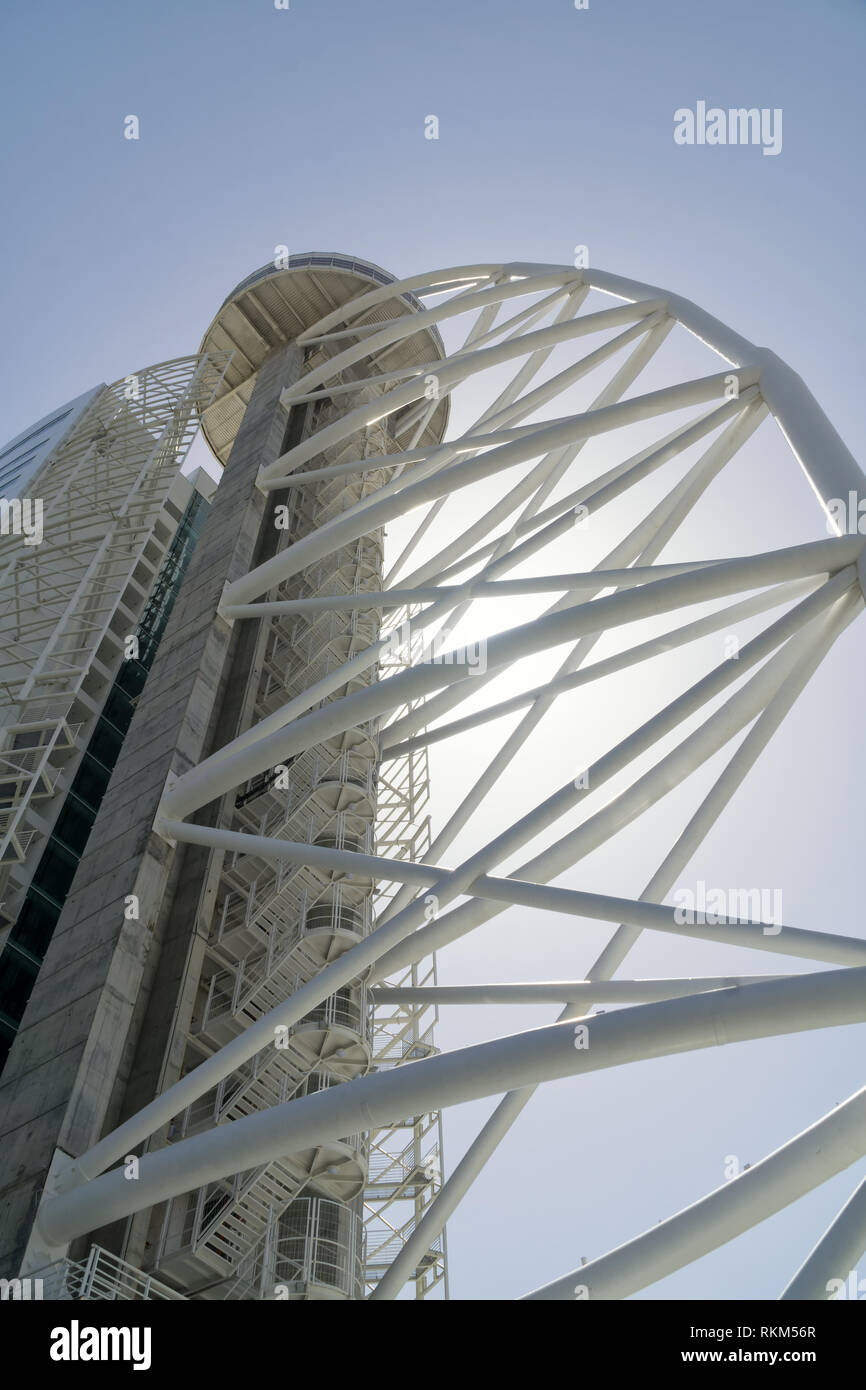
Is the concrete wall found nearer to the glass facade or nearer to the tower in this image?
the tower

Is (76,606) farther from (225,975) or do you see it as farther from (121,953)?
(121,953)

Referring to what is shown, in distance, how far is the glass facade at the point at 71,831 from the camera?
70.6 ft

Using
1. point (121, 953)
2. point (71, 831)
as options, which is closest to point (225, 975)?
point (121, 953)

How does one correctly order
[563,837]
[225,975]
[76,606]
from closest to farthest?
[563,837]
[225,975]
[76,606]

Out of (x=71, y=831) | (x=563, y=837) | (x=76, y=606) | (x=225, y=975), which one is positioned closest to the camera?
(x=563, y=837)

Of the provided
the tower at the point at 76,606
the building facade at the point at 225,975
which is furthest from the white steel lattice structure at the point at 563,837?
the tower at the point at 76,606

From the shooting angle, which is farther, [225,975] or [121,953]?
[225,975]

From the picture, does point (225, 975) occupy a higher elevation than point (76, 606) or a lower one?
lower

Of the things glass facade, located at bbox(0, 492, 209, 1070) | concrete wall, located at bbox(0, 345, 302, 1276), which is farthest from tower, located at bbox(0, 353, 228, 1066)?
concrete wall, located at bbox(0, 345, 302, 1276)

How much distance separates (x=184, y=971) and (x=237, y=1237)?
3841 millimetres

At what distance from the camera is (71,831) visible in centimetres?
2497

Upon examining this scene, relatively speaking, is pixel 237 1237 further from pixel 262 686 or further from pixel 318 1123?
pixel 262 686

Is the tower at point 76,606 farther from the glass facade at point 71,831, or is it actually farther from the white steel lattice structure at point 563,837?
the white steel lattice structure at point 563,837
